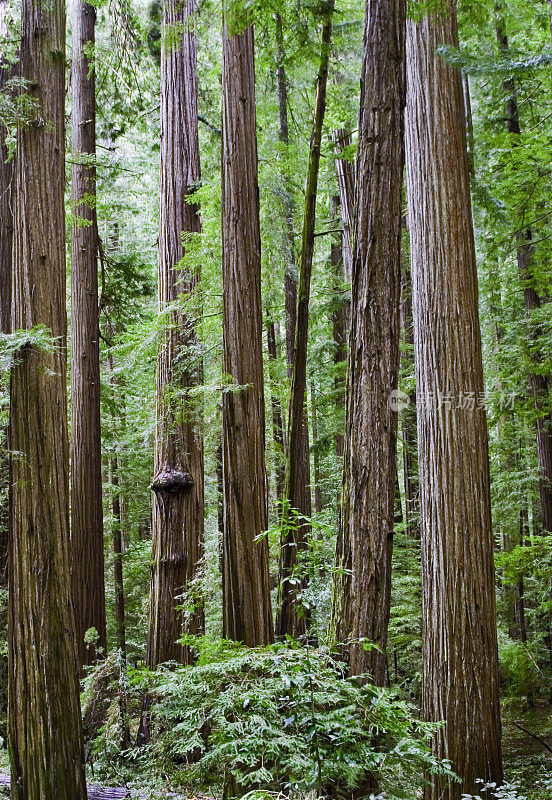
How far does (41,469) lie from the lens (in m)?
5.09

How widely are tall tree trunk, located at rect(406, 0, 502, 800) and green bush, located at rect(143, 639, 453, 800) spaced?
240 centimetres

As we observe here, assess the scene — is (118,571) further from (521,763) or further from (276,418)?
(521,763)

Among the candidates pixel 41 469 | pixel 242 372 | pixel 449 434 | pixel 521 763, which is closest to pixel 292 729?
pixel 41 469

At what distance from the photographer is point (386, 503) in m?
4.43

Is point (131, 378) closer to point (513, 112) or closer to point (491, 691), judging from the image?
point (513, 112)

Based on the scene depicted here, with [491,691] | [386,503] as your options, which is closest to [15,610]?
[386,503]

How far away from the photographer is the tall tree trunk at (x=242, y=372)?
588 centimetres

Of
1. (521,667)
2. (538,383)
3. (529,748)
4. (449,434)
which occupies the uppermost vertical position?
(538,383)

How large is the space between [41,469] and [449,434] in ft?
11.9

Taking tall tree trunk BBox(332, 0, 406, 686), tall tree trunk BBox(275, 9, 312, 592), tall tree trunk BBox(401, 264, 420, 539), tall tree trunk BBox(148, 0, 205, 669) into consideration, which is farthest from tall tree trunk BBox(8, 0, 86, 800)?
tall tree trunk BBox(401, 264, 420, 539)

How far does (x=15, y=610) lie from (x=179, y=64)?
275 inches

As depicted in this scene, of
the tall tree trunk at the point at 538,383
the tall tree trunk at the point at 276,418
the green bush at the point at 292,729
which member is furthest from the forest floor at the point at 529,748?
the tall tree trunk at the point at 276,418

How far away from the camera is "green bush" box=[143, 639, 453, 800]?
8.69 feet

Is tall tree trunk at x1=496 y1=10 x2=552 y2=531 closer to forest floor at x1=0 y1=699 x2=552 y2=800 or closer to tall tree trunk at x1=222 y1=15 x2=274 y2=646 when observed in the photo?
forest floor at x1=0 y1=699 x2=552 y2=800
